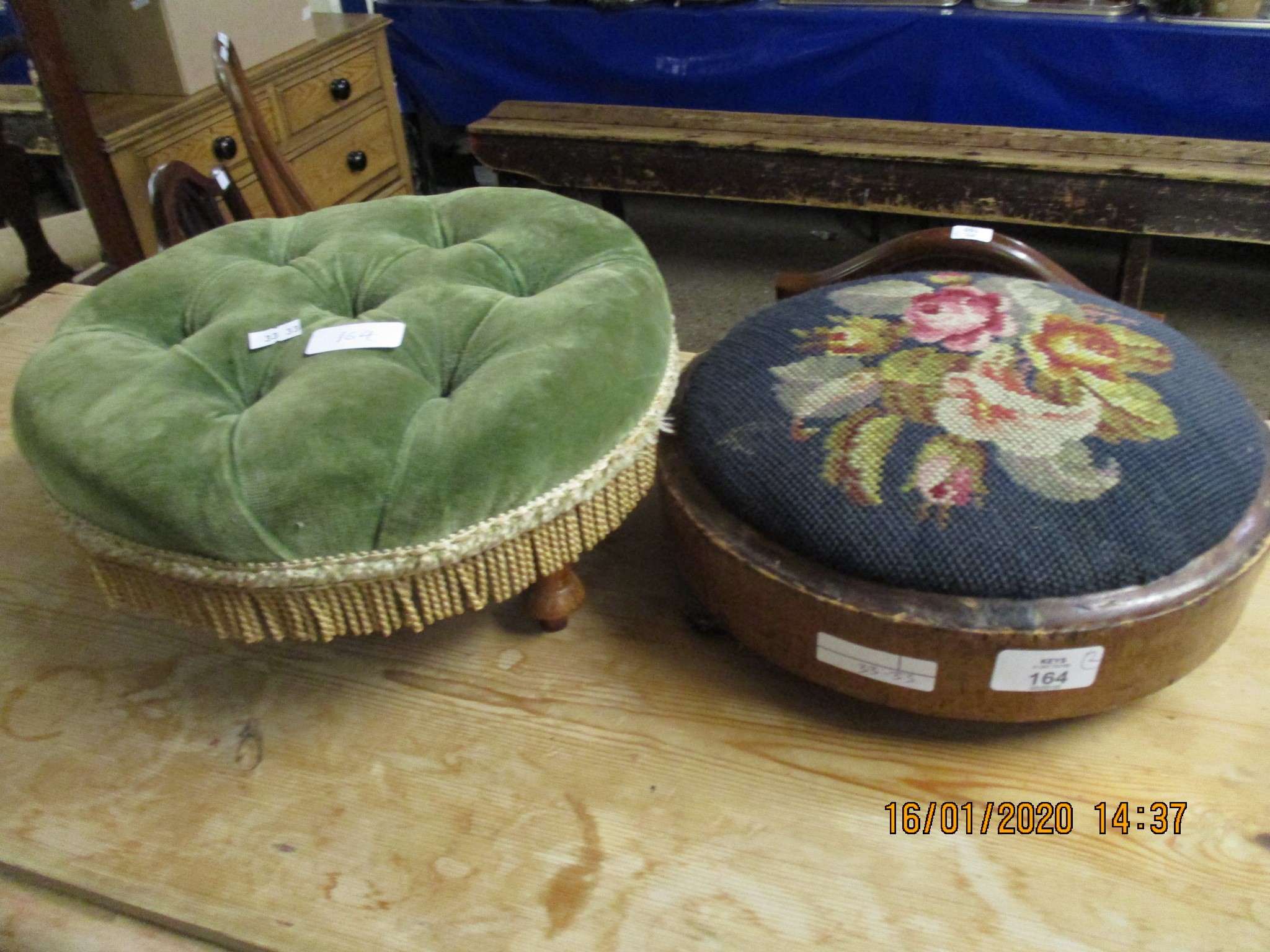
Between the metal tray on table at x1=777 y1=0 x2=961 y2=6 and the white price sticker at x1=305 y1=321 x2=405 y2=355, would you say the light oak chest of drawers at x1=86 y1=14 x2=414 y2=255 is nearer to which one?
the metal tray on table at x1=777 y1=0 x2=961 y2=6

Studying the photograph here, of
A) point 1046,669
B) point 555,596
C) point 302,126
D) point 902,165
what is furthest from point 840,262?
point 1046,669

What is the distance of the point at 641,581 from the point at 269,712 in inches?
13.1

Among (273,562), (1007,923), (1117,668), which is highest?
(273,562)

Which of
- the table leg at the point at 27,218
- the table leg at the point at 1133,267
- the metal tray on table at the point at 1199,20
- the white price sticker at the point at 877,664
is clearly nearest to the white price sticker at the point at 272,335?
the white price sticker at the point at 877,664

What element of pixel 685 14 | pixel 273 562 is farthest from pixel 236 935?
pixel 685 14

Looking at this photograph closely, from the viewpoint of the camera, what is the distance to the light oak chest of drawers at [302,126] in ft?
5.56

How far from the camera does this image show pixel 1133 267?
5.72 ft

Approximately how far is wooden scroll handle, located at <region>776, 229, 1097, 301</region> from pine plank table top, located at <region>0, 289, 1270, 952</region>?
36 cm

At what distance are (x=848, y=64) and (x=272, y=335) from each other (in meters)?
1.70

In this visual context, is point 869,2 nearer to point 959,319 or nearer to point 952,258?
point 952,258

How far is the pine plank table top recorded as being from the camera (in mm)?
623

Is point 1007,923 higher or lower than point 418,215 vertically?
lower

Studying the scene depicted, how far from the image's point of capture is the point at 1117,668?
0.62m

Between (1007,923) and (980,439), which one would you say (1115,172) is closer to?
(980,439)
